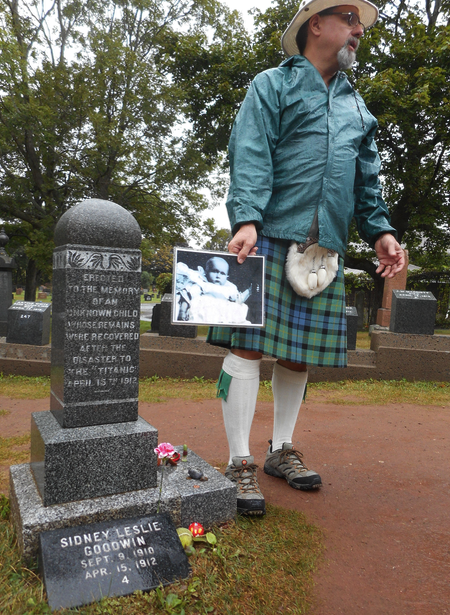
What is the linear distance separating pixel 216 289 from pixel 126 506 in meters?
0.95

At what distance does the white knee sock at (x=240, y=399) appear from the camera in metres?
2.17

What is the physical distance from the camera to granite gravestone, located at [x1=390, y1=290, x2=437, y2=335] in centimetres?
621

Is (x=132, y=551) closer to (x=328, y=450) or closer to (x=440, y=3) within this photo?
(x=328, y=450)

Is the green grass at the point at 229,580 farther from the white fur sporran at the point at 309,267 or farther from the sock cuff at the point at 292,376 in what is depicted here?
the white fur sporran at the point at 309,267

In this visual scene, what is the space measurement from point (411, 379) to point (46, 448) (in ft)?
18.2

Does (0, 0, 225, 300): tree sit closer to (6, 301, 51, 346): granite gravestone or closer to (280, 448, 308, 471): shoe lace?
(6, 301, 51, 346): granite gravestone

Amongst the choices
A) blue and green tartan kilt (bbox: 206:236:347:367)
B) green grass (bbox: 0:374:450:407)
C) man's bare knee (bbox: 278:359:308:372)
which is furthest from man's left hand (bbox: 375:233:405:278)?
green grass (bbox: 0:374:450:407)

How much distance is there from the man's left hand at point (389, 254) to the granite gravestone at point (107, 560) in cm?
164

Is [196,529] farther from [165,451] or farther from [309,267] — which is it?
[309,267]

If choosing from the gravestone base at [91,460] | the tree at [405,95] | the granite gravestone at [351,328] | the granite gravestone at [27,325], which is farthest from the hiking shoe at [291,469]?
the tree at [405,95]

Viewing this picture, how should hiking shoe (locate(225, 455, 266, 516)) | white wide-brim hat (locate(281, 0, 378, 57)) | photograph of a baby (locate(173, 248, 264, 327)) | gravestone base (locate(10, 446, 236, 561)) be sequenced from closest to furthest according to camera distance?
gravestone base (locate(10, 446, 236, 561)) < photograph of a baby (locate(173, 248, 264, 327)) < hiking shoe (locate(225, 455, 266, 516)) < white wide-brim hat (locate(281, 0, 378, 57))

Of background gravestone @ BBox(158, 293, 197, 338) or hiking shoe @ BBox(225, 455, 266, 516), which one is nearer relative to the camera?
hiking shoe @ BBox(225, 455, 266, 516)

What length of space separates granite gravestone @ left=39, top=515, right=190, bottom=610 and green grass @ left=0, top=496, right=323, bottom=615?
37 millimetres

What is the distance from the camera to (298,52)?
2.47m
